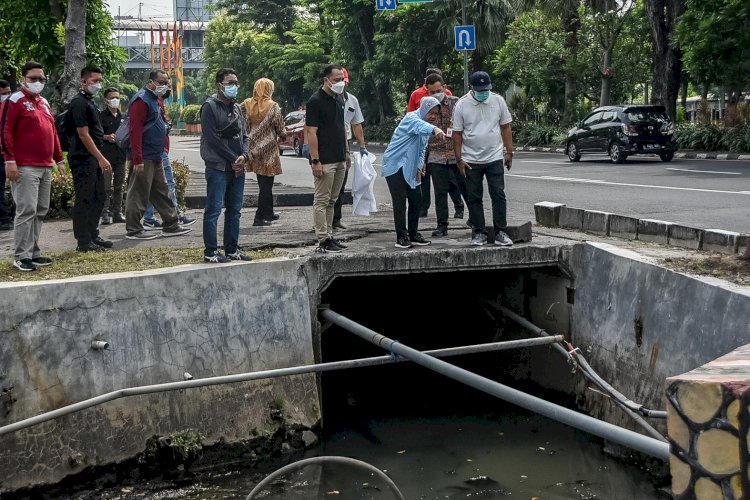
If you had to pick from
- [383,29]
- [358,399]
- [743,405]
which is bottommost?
[358,399]

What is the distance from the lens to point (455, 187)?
12055 millimetres

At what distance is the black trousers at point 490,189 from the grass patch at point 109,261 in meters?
1.89

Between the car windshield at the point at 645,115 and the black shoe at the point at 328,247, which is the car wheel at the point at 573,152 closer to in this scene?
the car windshield at the point at 645,115

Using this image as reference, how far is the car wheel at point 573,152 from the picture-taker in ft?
90.8

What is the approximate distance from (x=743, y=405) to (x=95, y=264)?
6.43m

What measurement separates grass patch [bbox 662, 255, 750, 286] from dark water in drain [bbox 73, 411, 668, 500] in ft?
5.32

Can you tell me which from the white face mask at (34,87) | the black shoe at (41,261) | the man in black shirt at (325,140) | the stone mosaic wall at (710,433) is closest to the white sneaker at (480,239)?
the man in black shirt at (325,140)

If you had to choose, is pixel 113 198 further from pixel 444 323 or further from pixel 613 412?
pixel 613 412

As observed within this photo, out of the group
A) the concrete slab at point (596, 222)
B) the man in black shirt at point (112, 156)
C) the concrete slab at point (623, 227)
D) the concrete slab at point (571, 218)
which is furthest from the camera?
the man in black shirt at point (112, 156)

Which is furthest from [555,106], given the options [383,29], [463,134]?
[463,134]

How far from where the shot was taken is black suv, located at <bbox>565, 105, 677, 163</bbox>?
1007 inches

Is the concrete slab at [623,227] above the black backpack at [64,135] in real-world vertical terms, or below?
below

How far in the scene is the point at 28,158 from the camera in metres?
Answer: 8.66

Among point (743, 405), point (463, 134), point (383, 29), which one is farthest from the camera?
point (383, 29)
